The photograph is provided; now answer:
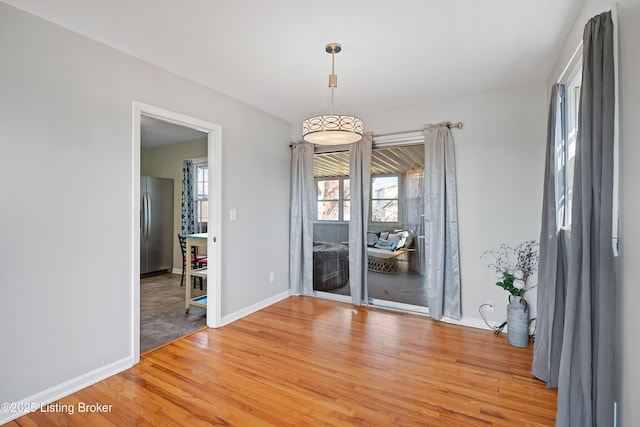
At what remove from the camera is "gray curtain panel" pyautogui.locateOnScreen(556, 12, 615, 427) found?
4.80 feet

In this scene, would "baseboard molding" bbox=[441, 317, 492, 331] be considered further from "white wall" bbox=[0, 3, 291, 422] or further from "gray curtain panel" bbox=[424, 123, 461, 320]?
"white wall" bbox=[0, 3, 291, 422]

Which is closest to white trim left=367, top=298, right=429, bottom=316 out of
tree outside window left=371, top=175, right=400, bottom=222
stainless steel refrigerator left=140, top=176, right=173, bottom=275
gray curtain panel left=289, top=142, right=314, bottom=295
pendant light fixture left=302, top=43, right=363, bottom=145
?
gray curtain panel left=289, top=142, right=314, bottom=295

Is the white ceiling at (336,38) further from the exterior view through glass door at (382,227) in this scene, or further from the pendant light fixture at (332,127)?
the exterior view through glass door at (382,227)

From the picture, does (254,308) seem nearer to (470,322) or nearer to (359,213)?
(359,213)

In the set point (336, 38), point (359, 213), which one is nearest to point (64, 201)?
point (336, 38)

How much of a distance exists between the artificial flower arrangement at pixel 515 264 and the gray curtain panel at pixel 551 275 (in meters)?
0.52

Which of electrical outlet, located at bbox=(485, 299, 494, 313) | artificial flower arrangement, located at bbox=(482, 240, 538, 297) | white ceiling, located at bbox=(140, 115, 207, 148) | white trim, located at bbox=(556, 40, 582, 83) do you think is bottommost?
electrical outlet, located at bbox=(485, 299, 494, 313)

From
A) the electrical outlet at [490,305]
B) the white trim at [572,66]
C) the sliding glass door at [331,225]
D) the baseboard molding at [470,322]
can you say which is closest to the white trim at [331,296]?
the sliding glass door at [331,225]

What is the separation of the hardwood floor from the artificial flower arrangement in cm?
58

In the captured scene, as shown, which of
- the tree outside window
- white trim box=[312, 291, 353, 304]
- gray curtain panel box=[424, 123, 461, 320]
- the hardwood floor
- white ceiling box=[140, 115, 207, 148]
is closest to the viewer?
Answer: the hardwood floor

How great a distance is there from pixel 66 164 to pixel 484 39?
3.20 meters

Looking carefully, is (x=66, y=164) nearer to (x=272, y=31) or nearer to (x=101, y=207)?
(x=101, y=207)

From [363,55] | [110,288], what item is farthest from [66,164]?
[363,55]

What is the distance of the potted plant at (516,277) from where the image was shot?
3021 mm
